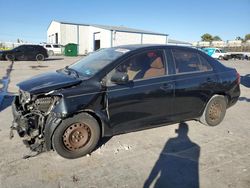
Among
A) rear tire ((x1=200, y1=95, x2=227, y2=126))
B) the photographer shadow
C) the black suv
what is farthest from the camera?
the black suv

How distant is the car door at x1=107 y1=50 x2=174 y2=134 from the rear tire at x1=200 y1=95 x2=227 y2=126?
1108mm

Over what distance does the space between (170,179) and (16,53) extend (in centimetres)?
2234

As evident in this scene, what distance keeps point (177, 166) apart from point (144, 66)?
1.74 metres

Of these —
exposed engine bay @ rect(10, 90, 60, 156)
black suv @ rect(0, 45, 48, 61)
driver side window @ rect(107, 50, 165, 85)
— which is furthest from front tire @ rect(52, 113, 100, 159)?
black suv @ rect(0, 45, 48, 61)

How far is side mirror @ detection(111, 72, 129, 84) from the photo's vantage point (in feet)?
11.8

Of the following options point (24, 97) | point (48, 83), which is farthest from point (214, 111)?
point (24, 97)

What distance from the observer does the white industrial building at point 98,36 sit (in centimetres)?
3959

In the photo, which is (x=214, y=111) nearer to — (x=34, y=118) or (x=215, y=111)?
(x=215, y=111)

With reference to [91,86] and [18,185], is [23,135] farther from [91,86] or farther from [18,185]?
[91,86]

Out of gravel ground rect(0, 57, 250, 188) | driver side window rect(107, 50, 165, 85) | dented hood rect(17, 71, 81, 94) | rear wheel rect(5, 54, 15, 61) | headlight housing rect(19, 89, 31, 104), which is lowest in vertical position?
gravel ground rect(0, 57, 250, 188)

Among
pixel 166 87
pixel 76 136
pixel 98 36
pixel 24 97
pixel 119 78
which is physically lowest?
pixel 76 136

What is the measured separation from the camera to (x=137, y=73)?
3984 mm

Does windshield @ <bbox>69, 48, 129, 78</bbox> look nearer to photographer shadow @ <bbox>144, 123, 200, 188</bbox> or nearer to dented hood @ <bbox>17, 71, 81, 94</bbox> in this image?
dented hood @ <bbox>17, 71, 81, 94</bbox>

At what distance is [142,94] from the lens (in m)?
3.93
